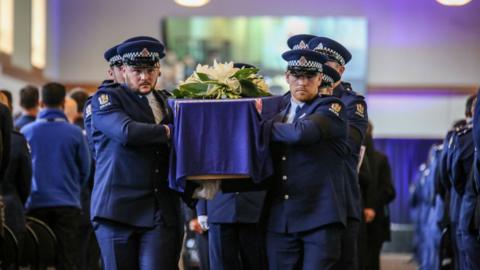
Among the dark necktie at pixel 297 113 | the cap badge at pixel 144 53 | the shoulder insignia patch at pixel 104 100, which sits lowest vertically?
the dark necktie at pixel 297 113

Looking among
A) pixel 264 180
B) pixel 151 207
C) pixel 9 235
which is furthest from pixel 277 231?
pixel 9 235

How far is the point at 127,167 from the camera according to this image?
15.8 feet

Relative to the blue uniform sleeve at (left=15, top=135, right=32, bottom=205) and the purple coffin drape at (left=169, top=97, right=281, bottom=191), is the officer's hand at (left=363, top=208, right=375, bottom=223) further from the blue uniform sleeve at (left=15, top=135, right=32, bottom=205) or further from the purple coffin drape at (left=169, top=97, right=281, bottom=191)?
the purple coffin drape at (left=169, top=97, right=281, bottom=191)

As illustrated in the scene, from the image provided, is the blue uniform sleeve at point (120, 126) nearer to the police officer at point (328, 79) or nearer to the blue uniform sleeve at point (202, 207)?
the police officer at point (328, 79)

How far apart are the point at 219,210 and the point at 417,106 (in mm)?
11136

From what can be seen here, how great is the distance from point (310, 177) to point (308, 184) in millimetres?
34

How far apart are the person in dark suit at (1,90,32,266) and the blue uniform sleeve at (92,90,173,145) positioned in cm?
198

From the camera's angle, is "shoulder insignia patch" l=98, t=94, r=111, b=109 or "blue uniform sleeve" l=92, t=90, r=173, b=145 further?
"shoulder insignia patch" l=98, t=94, r=111, b=109

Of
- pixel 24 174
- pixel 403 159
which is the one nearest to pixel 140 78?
pixel 24 174

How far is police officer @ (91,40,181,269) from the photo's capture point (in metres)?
4.79

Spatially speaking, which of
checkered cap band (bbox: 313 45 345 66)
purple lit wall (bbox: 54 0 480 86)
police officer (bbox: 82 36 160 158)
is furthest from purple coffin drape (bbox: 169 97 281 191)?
purple lit wall (bbox: 54 0 480 86)

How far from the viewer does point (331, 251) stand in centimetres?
484

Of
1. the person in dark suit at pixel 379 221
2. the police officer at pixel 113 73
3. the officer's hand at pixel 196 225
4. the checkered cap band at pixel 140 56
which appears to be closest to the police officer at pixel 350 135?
the checkered cap band at pixel 140 56

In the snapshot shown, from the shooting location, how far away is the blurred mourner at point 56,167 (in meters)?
7.30
